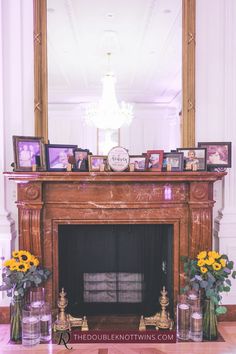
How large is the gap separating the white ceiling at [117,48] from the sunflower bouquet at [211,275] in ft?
4.85

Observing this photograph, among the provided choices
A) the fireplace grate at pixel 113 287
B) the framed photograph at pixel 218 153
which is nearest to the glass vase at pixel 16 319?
the fireplace grate at pixel 113 287

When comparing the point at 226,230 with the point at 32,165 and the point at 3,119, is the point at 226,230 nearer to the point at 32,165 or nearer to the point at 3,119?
the point at 32,165

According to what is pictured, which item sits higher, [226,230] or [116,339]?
[226,230]

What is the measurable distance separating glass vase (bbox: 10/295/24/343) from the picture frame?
3.89 feet

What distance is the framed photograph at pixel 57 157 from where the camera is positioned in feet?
9.97

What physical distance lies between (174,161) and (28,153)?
126cm

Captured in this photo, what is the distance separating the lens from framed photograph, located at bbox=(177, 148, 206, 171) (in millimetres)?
3094

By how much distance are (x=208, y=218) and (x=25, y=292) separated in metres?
1.69

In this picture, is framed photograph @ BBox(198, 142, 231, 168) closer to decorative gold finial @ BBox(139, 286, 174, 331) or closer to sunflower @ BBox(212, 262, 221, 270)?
sunflower @ BBox(212, 262, 221, 270)

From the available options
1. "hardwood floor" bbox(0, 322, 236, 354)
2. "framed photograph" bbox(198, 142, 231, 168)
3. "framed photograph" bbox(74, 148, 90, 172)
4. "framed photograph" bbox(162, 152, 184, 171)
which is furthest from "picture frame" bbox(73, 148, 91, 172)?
"hardwood floor" bbox(0, 322, 236, 354)

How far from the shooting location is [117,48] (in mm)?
3293

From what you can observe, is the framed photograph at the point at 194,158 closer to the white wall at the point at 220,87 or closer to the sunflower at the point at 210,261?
the white wall at the point at 220,87

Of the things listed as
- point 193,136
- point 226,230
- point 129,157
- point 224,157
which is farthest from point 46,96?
point 226,230

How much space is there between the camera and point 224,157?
329 centimetres
